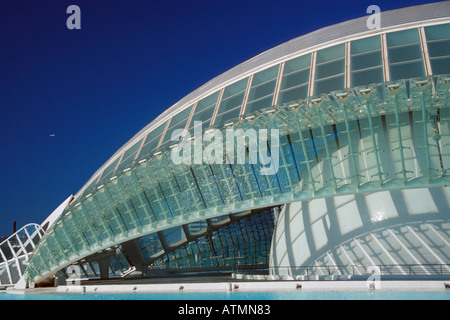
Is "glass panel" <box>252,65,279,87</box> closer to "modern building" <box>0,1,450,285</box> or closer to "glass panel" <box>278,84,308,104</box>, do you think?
"modern building" <box>0,1,450,285</box>

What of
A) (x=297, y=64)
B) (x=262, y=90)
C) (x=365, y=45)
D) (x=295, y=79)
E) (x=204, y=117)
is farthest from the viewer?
(x=204, y=117)

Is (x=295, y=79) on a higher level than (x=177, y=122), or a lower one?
lower

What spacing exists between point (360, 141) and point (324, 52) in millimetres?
5459

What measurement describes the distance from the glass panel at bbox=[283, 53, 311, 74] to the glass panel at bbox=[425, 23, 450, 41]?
5.13m

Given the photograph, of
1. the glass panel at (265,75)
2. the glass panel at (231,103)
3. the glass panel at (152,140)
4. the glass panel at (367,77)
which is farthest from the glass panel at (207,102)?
the glass panel at (367,77)

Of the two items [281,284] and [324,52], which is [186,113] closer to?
[324,52]

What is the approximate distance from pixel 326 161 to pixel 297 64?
225 inches

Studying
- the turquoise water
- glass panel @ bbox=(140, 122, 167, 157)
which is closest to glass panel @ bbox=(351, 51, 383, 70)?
the turquoise water

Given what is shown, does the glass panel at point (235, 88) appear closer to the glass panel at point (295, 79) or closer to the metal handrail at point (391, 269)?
the glass panel at point (295, 79)

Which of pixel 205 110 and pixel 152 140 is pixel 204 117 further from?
pixel 152 140

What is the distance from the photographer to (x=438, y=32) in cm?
1973

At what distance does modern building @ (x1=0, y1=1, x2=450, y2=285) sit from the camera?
1747 cm

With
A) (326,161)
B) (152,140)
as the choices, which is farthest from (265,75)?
(152,140)

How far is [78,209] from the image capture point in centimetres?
2636
